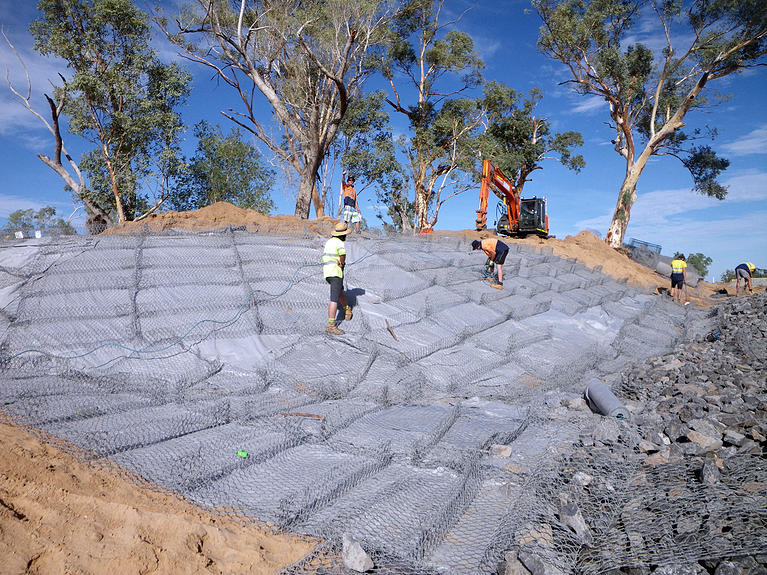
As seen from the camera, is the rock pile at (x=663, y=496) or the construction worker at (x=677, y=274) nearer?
the rock pile at (x=663, y=496)

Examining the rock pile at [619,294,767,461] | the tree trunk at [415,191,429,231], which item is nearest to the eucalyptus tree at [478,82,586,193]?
the tree trunk at [415,191,429,231]

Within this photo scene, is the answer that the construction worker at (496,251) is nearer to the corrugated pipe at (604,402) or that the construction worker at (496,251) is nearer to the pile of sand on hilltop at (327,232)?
the pile of sand on hilltop at (327,232)

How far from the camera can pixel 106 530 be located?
5.91ft

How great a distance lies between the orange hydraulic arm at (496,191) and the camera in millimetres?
10422

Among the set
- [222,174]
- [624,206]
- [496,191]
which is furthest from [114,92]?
[624,206]

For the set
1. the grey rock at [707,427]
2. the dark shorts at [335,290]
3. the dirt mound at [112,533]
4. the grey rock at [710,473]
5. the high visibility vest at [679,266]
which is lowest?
the dirt mound at [112,533]

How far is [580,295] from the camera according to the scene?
8.64 meters

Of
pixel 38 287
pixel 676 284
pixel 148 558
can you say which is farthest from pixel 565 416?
pixel 676 284

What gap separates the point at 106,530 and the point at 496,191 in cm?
1597

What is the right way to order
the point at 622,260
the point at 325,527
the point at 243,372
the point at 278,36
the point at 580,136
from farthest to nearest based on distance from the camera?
the point at 580,136, the point at 622,260, the point at 278,36, the point at 243,372, the point at 325,527

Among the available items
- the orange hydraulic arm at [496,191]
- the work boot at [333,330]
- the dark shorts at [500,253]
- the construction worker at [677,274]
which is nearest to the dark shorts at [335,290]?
the work boot at [333,330]

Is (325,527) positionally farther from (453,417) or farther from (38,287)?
(38,287)

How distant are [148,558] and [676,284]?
1237 centimetres

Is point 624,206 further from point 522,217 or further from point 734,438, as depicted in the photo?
point 734,438
